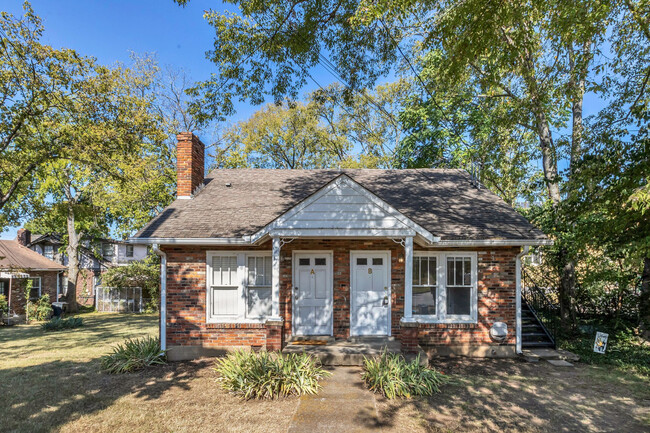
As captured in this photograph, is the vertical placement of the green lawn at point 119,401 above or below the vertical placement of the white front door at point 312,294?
below

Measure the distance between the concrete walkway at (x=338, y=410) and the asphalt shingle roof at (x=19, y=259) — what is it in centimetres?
2142

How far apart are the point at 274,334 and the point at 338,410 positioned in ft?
8.31

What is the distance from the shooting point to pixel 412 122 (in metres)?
19.4

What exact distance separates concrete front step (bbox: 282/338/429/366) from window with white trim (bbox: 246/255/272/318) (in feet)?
4.07

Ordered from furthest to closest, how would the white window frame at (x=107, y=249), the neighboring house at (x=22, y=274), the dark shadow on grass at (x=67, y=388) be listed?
1. the white window frame at (x=107, y=249)
2. the neighboring house at (x=22, y=274)
3. the dark shadow on grass at (x=67, y=388)

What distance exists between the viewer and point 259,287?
9.41 metres

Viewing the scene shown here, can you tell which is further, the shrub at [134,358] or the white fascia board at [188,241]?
the white fascia board at [188,241]

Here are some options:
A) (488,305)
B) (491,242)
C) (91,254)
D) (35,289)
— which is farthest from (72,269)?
(491,242)

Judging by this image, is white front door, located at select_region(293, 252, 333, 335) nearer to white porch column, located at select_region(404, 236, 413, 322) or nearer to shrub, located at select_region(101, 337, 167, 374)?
white porch column, located at select_region(404, 236, 413, 322)

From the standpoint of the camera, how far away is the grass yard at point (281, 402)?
18.0 feet

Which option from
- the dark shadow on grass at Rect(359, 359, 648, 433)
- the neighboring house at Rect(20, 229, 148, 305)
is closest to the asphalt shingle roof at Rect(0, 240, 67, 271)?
the neighboring house at Rect(20, 229, 148, 305)

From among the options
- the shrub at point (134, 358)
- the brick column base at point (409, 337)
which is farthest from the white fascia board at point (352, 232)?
the shrub at point (134, 358)

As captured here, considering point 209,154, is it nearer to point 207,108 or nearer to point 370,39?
point 207,108

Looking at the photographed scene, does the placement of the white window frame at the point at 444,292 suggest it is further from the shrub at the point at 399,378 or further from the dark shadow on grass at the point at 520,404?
the shrub at the point at 399,378
